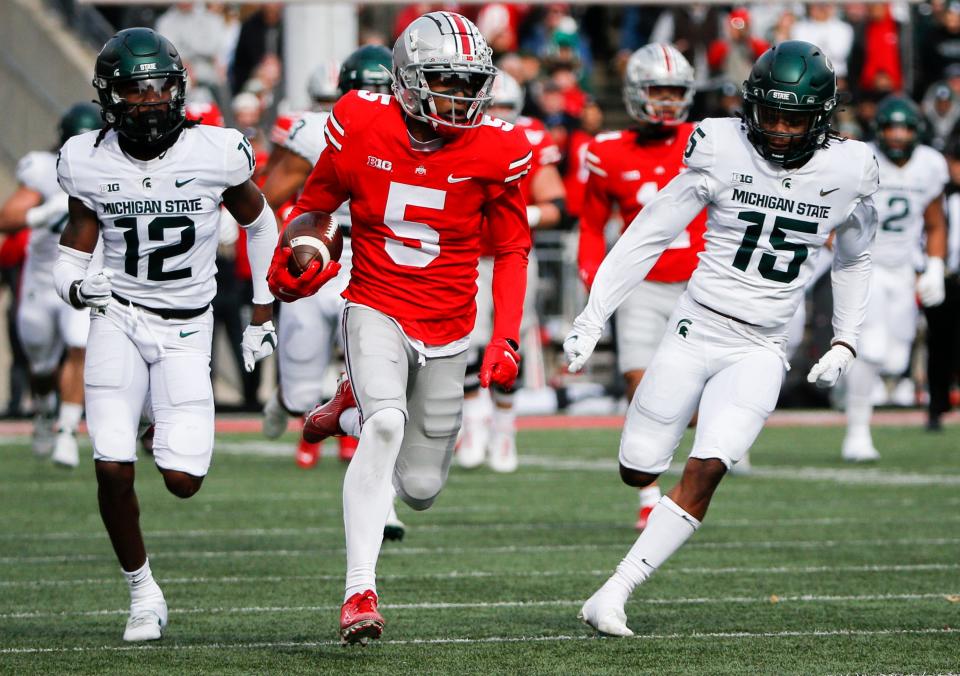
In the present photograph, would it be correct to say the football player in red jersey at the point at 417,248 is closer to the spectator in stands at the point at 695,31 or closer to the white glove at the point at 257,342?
the white glove at the point at 257,342

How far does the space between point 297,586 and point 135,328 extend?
130 centimetres

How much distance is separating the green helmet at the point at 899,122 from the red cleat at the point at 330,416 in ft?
19.2

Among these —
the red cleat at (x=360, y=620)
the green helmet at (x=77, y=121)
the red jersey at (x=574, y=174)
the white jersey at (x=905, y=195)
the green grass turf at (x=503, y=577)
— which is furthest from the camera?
the red jersey at (x=574, y=174)

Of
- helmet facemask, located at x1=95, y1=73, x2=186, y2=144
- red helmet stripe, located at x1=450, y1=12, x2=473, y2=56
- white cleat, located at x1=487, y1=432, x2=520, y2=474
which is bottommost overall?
white cleat, located at x1=487, y1=432, x2=520, y2=474

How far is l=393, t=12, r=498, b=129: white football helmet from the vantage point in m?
5.37

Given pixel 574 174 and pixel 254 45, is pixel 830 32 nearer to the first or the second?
pixel 574 174

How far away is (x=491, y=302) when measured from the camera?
10.1 m

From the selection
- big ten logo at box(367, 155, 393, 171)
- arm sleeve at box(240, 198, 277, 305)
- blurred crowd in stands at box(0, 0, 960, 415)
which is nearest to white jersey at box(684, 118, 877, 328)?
big ten logo at box(367, 155, 393, 171)

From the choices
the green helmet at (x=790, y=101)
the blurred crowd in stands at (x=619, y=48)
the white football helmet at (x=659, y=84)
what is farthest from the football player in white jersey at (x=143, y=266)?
the blurred crowd in stands at (x=619, y=48)

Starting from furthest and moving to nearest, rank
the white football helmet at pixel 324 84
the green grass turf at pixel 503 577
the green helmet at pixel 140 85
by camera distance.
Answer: the white football helmet at pixel 324 84, the green helmet at pixel 140 85, the green grass turf at pixel 503 577

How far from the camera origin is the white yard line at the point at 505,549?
23.6 ft

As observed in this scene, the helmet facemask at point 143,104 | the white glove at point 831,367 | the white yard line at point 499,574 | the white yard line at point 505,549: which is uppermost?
the helmet facemask at point 143,104

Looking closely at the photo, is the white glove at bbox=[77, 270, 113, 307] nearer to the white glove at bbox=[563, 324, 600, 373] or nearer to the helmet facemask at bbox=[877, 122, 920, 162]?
the white glove at bbox=[563, 324, 600, 373]

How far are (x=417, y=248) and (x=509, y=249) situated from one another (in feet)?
1.05
